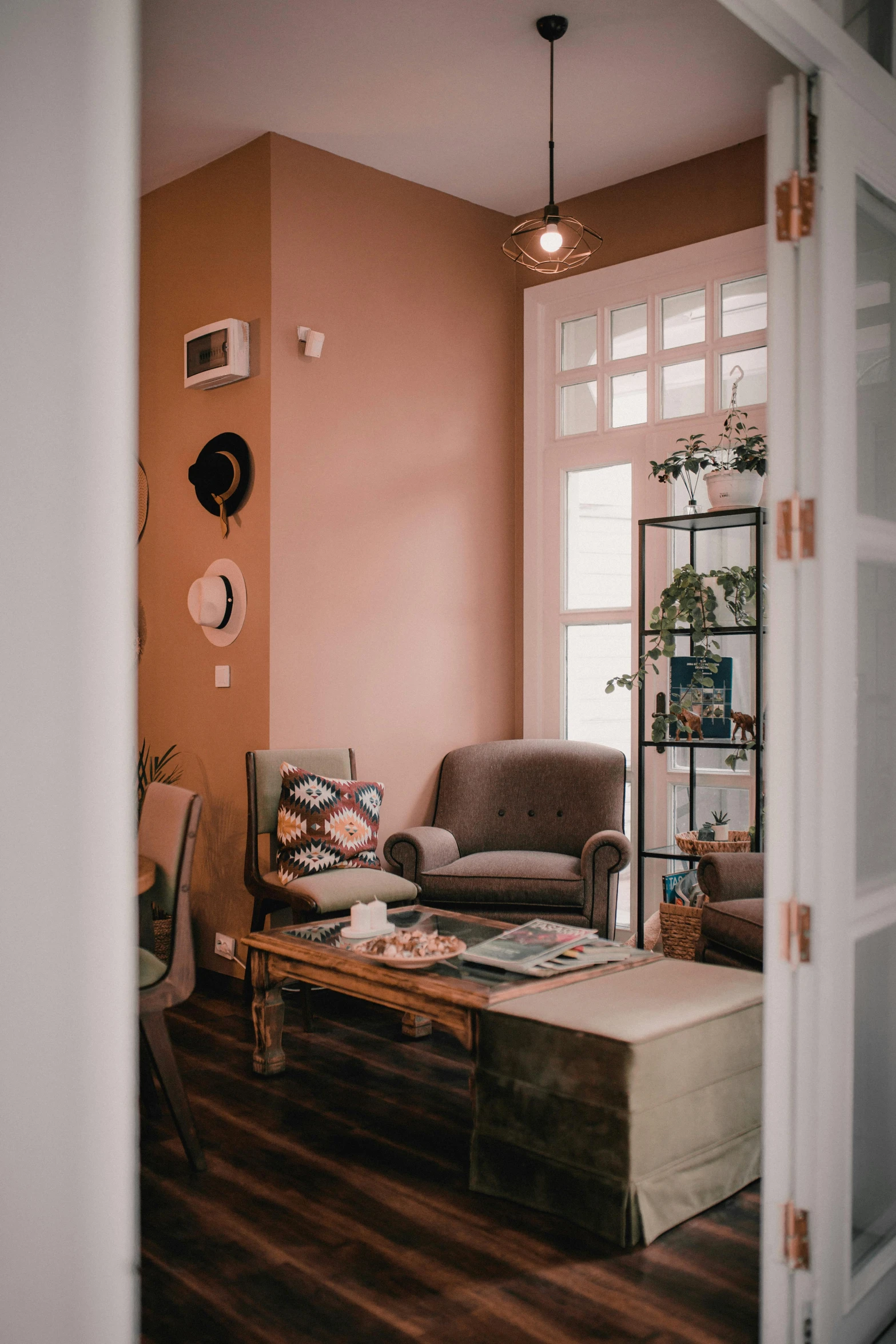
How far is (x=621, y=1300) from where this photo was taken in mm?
2041

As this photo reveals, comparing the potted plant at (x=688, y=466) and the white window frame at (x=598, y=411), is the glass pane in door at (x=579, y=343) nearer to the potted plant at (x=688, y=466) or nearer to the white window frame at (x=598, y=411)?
the white window frame at (x=598, y=411)

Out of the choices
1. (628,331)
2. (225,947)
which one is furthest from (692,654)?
(225,947)

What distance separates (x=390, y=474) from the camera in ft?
15.4

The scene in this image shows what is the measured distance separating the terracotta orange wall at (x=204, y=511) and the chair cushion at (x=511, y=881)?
82 cm

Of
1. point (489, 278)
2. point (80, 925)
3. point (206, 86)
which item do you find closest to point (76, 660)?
point (80, 925)

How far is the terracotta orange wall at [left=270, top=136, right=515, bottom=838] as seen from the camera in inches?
170

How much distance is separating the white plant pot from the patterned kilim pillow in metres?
1.81

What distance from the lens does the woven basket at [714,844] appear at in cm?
410

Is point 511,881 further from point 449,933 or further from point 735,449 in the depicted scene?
point 735,449

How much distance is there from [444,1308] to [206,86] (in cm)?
390

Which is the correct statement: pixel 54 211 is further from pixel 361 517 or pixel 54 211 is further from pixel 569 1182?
pixel 361 517

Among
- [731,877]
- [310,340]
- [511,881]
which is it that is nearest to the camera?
[731,877]

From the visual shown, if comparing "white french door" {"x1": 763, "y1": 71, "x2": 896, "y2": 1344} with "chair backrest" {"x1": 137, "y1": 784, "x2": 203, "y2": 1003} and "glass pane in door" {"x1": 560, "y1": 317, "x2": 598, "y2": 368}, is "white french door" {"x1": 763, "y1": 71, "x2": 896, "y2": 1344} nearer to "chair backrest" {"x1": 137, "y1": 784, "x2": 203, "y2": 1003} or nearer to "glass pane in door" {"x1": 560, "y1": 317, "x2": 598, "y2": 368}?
"chair backrest" {"x1": 137, "y1": 784, "x2": 203, "y2": 1003}

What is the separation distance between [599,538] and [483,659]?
79 centimetres
